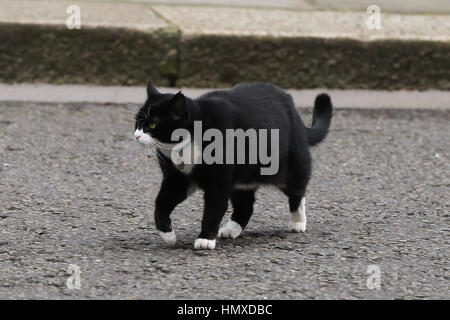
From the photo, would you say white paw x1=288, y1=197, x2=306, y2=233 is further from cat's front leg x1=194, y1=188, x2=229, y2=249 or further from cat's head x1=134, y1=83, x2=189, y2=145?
cat's head x1=134, y1=83, x2=189, y2=145

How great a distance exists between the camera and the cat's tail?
3.86 meters

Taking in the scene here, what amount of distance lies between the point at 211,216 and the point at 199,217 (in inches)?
19.9

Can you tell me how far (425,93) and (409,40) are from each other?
32cm

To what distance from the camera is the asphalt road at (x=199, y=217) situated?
3061 millimetres

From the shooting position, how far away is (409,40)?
18.9ft

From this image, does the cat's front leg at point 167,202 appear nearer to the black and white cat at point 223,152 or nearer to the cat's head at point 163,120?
the black and white cat at point 223,152

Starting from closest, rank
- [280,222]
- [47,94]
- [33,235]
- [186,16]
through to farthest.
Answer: [33,235]
[280,222]
[47,94]
[186,16]

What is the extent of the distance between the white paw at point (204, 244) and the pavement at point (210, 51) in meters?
2.38

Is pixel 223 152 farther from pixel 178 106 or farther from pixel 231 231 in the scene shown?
pixel 231 231

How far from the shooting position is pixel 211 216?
333 cm

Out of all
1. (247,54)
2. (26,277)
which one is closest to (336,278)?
(26,277)

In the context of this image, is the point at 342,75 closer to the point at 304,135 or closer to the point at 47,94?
the point at 47,94

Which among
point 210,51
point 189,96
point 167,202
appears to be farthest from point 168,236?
point 210,51

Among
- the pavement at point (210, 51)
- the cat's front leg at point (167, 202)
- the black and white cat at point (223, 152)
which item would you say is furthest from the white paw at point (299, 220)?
the pavement at point (210, 51)
